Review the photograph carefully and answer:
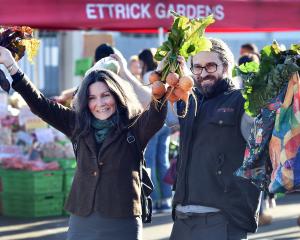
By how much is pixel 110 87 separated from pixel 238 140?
0.78m

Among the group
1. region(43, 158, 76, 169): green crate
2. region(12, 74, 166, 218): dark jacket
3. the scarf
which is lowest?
region(43, 158, 76, 169): green crate

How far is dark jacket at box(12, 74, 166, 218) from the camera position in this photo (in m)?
4.84

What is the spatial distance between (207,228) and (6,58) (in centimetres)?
144

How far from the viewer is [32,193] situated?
9750 mm

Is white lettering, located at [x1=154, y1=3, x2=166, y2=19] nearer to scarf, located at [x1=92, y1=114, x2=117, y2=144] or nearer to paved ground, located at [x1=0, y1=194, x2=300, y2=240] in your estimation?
paved ground, located at [x1=0, y1=194, x2=300, y2=240]

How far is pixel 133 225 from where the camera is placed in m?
4.89

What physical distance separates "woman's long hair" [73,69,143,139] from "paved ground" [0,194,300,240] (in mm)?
3817

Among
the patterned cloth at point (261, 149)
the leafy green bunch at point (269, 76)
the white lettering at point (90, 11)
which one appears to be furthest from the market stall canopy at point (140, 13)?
the patterned cloth at point (261, 149)

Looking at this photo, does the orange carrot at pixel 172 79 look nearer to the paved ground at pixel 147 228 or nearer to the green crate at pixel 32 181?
the paved ground at pixel 147 228

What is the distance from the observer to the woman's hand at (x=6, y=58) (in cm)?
480

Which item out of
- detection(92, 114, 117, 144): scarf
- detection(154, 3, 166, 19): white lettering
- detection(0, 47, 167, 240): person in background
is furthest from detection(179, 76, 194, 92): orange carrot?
detection(154, 3, 166, 19): white lettering

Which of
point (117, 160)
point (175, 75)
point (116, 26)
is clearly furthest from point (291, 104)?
point (116, 26)

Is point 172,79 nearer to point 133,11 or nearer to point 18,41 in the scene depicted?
point 18,41

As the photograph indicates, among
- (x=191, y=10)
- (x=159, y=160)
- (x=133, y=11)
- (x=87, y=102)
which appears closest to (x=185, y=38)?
(x=87, y=102)
